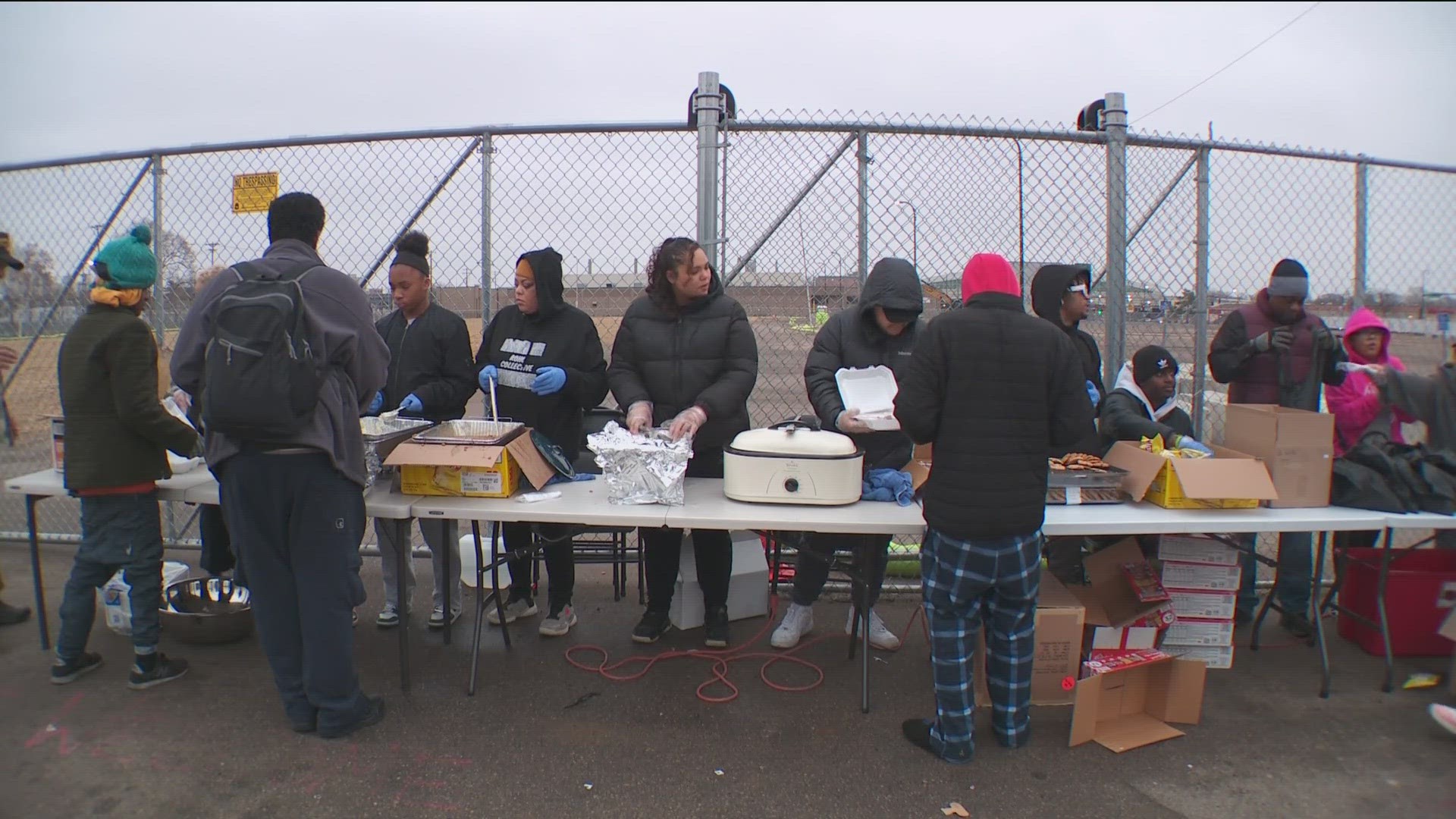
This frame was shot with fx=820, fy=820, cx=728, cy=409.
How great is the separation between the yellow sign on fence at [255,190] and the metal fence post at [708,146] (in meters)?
2.40

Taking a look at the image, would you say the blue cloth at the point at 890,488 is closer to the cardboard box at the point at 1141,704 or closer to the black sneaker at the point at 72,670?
the cardboard box at the point at 1141,704

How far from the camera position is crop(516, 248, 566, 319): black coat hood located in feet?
12.4

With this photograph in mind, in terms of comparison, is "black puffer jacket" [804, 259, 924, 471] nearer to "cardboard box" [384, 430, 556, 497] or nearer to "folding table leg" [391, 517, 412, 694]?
"cardboard box" [384, 430, 556, 497]

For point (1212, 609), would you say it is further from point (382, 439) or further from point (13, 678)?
point (13, 678)

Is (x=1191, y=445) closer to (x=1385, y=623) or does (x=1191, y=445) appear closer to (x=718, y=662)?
(x=1385, y=623)

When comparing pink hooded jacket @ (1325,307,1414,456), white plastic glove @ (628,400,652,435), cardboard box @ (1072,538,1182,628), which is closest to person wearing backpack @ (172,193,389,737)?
white plastic glove @ (628,400,652,435)

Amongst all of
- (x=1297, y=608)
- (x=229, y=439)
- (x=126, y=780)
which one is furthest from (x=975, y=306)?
(x=126, y=780)

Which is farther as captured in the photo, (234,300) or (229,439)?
(229,439)

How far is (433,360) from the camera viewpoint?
398 centimetres

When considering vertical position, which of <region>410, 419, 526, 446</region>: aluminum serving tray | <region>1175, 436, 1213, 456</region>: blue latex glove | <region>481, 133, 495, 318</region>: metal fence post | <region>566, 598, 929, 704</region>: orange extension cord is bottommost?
<region>566, 598, 929, 704</region>: orange extension cord

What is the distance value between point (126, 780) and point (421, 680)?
1095 millimetres

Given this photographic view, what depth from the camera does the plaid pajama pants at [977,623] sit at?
2.87 m

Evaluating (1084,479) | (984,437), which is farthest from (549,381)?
(1084,479)

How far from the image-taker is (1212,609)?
12.0 feet
